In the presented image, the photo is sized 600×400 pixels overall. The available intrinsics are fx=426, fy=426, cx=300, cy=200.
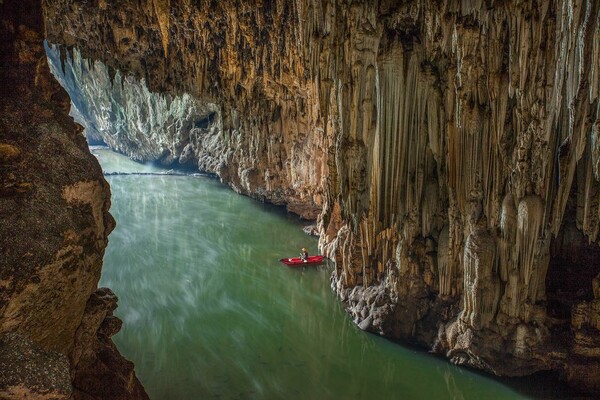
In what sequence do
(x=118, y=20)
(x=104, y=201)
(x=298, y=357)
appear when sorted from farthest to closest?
(x=118, y=20) → (x=298, y=357) → (x=104, y=201)

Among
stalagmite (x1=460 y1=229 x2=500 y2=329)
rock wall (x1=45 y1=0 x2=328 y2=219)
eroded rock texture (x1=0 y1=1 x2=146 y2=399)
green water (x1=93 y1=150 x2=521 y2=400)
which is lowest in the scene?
green water (x1=93 y1=150 x2=521 y2=400)

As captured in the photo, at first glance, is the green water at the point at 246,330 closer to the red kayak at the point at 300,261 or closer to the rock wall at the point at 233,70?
the red kayak at the point at 300,261

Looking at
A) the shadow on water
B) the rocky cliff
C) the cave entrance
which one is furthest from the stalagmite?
the shadow on water

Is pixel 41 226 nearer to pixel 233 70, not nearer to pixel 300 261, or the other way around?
pixel 300 261

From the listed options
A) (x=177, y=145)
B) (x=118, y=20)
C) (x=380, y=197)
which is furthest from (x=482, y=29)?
(x=177, y=145)

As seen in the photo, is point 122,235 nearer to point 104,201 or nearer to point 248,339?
point 248,339

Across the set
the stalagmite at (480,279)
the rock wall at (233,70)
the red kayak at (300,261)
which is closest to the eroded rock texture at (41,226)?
the stalagmite at (480,279)

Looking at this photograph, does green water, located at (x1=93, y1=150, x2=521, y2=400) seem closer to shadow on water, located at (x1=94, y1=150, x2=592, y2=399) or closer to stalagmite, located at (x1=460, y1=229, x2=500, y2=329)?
shadow on water, located at (x1=94, y1=150, x2=592, y2=399)

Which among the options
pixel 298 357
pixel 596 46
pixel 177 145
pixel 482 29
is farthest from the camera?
pixel 177 145
